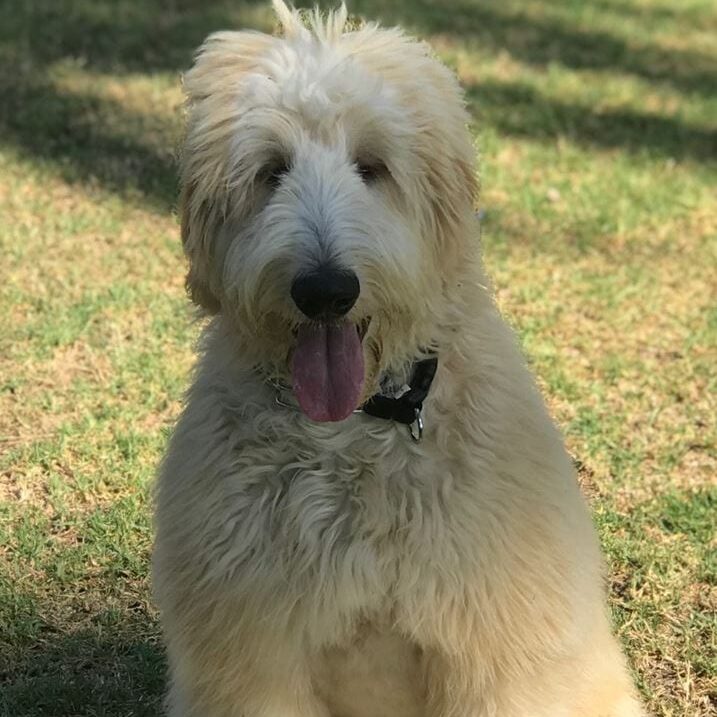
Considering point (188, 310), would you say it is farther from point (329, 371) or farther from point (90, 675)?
point (329, 371)

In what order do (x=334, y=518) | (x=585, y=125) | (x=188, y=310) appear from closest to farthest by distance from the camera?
(x=334, y=518)
(x=188, y=310)
(x=585, y=125)

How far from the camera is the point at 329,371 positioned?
2330mm

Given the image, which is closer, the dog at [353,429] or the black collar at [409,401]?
the dog at [353,429]

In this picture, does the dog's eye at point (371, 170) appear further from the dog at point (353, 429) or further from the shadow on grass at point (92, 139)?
the shadow on grass at point (92, 139)

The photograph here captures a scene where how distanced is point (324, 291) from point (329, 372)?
0.71 ft

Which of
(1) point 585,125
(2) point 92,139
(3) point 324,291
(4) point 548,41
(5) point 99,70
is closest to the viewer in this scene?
(3) point 324,291

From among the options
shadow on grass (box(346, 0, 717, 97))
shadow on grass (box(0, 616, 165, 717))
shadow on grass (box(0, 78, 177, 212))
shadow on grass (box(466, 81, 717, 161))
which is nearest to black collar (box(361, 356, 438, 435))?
shadow on grass (box(0, 616, 165, 717))

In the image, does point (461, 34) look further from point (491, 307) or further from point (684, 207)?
point (491, 307)

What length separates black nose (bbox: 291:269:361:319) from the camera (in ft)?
7.13

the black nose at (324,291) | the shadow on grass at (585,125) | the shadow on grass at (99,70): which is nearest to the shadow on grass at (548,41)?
→ the shadow on grass at (585,125)

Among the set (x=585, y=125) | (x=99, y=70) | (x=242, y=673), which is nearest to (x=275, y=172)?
(x=242, y=673)

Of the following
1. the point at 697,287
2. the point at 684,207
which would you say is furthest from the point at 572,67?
the point at 697,287

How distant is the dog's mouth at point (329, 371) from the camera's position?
7.63ft

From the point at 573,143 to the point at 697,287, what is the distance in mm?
1834
